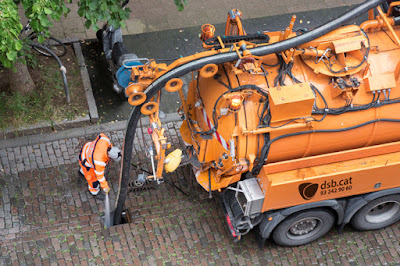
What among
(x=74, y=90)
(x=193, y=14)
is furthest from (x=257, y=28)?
(x=74, y=90)

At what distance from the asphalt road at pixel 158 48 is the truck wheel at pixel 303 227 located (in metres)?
3.61

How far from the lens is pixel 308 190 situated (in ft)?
25.9

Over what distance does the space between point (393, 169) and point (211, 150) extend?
8.70ft

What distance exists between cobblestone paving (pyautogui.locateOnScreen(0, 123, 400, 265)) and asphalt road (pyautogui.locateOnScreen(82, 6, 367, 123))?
1.78 m

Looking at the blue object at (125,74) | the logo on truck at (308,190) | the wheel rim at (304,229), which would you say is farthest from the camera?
the wheel rim at (304,229)

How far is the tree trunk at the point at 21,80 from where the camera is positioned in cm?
1032

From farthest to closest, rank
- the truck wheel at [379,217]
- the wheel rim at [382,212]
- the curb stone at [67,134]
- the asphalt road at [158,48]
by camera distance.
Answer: the asphalt road at [158,48] < the curb stone at [67,134] < the wheel rim at [382,212] < the truck wheel at [379,217]

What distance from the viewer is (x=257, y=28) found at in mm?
12703

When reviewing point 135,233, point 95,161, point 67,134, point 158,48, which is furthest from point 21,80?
point 135,233

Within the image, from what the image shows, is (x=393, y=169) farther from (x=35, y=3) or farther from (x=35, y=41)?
(x=35, y=41)

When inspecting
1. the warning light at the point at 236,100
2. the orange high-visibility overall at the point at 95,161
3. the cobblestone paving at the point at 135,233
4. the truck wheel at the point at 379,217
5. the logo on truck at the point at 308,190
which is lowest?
the cobblestone paving at the point at 135,233

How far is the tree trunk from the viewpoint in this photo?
1032 cm

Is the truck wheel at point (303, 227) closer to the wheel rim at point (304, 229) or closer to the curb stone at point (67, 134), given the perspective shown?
the wheel rim at point (304, 229)

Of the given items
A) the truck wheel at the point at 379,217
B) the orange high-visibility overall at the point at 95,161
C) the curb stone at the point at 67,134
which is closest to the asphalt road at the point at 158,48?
the curb stone at the point at 67,134
